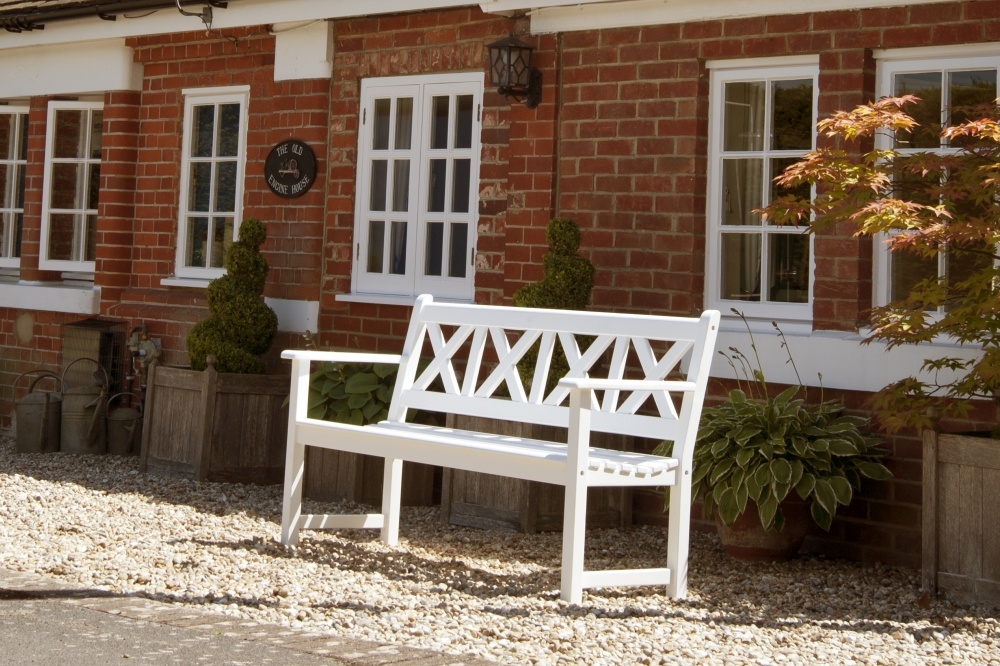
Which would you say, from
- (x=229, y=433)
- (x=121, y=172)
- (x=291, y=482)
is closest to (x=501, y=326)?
(x=291, y=482)

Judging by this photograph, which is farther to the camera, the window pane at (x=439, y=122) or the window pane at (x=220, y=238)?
the window pane at (x=220, y=238)

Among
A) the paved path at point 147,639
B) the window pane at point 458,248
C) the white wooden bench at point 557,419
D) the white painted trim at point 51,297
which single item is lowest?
the paved path at point 147,639

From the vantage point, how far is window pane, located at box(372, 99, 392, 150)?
8672mm

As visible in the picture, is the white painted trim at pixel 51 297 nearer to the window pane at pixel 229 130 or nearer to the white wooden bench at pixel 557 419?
the window pane at pixel 229 130

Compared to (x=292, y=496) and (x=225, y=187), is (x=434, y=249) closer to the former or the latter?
(x=225, y=187)

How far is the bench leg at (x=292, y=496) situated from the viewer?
6.21m

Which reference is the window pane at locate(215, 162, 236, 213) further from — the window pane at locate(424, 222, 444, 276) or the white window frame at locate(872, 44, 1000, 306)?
the white window frame at locate(872, 44, 1000, 306)

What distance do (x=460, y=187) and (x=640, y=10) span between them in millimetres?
1651

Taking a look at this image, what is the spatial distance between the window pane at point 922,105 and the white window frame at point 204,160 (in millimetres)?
4672

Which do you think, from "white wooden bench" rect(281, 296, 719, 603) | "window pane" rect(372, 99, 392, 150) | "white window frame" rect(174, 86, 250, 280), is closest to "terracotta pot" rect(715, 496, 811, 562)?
"white wooden bench" rect(281, 296, 719, 603)

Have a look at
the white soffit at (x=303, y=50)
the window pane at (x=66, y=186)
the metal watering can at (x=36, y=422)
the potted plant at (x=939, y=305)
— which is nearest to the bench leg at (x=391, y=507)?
the potted plant at (x=939, y=305)

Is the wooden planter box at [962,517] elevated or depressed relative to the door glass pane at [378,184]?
depressed

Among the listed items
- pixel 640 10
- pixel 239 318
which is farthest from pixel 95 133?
pixel 640 10

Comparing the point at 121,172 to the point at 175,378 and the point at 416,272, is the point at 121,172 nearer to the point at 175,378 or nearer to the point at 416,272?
the point at 175,378
